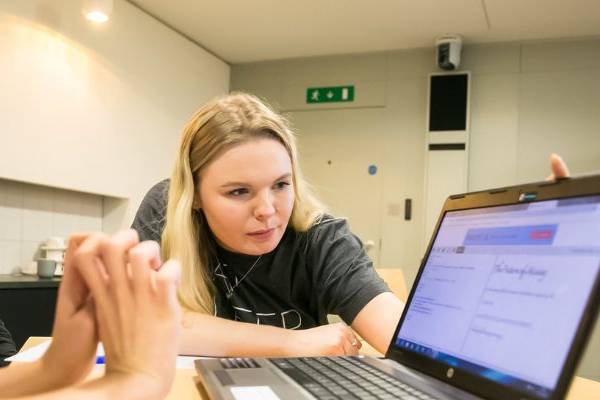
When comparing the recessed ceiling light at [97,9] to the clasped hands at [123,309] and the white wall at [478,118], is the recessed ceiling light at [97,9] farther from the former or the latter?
the clasped hands at [123,309]

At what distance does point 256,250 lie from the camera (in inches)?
49.9

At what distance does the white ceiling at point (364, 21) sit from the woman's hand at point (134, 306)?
139 inches

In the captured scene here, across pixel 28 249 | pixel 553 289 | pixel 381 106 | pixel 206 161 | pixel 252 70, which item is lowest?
pixel 28 249

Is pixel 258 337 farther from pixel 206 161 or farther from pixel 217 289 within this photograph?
pixel 206 161

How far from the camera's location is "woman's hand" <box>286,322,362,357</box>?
108 cm

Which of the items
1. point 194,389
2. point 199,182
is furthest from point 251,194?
point 194,389

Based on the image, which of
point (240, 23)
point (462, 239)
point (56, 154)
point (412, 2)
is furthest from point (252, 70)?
point (462, 239)

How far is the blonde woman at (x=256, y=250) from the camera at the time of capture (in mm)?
1148

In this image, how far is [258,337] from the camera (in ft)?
3.67

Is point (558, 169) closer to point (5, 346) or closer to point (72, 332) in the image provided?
point (72, 332)

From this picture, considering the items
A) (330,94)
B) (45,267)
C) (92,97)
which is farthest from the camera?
(330,94)

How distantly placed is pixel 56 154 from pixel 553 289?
126 inches

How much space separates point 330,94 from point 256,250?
3.88m

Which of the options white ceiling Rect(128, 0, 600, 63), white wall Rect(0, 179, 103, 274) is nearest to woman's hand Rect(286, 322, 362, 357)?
white wall Rect(0, 179, 103, 274)
